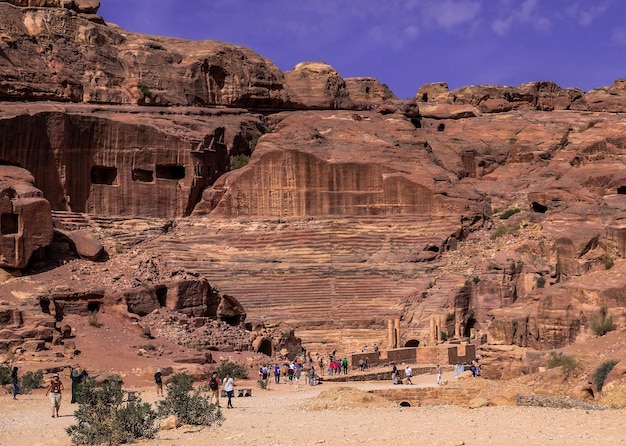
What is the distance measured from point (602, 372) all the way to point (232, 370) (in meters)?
18.1

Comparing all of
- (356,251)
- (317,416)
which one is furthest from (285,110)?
(317,416)

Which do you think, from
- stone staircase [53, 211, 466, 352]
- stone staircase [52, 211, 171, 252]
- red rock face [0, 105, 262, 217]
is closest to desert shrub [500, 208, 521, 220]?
stone staircase [53, 211, 466, 352]

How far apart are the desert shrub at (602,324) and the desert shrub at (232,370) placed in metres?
14.5

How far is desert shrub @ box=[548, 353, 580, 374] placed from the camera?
23828 mm

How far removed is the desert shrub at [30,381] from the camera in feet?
107

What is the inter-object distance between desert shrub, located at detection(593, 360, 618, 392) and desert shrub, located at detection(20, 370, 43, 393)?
1787 centimetres

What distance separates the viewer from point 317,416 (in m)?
24.1

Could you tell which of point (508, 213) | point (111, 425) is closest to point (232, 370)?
point (111, 425)

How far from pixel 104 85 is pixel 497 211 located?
2473 centimetres

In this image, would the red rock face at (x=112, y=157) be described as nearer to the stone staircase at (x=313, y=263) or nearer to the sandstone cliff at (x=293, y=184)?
A: the sandstone cliff at (x=293, y=184)

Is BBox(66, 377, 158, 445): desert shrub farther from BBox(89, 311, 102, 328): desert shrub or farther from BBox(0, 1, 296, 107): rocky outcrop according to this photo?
BBox(0, 1, 296, 107): rocky outcrop

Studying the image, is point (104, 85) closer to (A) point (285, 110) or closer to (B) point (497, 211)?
(A) point (285, 110)

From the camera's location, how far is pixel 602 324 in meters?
26.5

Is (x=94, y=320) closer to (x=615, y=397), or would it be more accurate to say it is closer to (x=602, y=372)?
(x=602, y=372)
